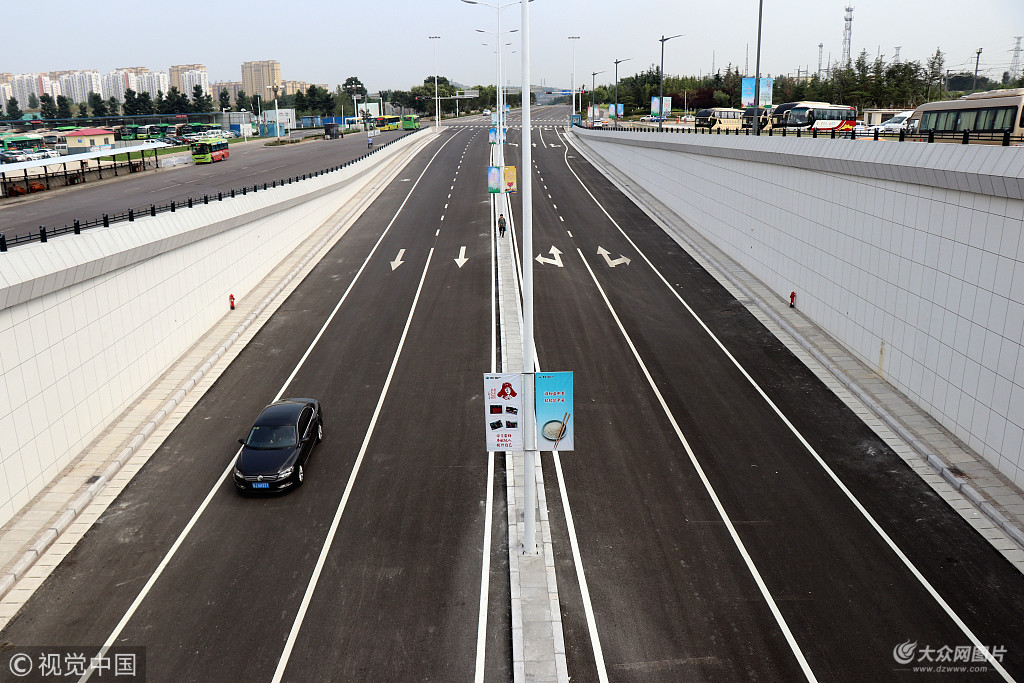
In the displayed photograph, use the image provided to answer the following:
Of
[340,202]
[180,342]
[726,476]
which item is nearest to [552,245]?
[340,202]

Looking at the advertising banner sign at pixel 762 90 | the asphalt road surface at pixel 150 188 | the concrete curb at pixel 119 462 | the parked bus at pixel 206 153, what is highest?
the advertising banner sign at pixel 762 90

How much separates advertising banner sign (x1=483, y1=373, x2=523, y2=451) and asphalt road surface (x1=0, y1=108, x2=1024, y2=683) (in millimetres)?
2332

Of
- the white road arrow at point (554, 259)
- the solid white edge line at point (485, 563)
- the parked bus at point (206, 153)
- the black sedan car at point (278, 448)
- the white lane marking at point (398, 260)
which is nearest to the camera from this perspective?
the solid white edge line at point (485, 563)

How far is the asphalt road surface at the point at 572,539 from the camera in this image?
11.3 metres

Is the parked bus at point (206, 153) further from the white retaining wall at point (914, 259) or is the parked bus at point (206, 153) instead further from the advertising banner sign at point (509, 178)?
the white retaining wall at point (914, 259)

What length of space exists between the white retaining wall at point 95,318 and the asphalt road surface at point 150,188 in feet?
14.5

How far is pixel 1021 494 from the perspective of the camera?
15023 mm

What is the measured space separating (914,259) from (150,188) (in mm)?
38168

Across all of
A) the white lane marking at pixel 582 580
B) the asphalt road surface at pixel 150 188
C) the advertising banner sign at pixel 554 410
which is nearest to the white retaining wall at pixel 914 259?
the white lane marking at pixel 582 580

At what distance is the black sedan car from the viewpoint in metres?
15.8

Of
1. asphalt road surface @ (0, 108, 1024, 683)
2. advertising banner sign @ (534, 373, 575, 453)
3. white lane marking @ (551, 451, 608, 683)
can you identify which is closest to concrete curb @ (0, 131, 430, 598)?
asphalt road surface @ (0, 108, 1024, 683)

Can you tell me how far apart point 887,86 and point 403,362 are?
63.9m

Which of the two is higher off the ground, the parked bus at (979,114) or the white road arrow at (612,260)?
the parked bus at (979,114)

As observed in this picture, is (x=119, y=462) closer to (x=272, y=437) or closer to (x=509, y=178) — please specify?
(x=272, y=437)
